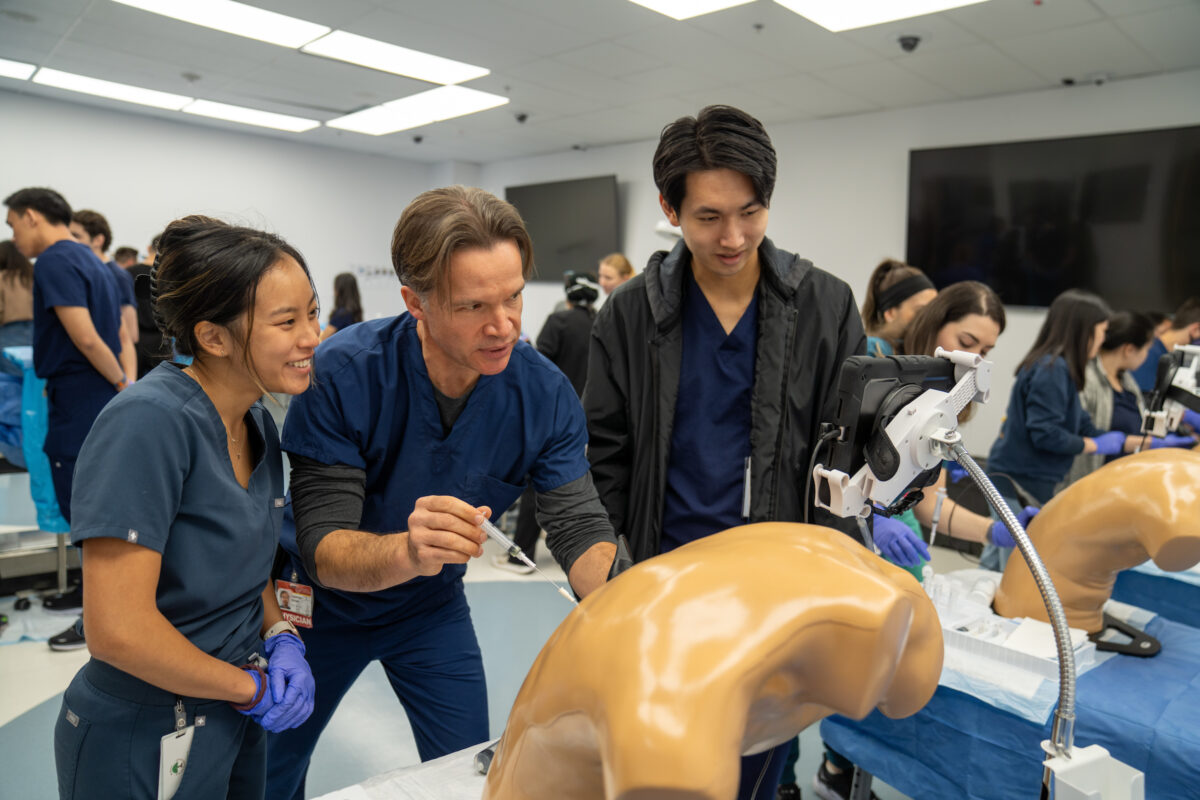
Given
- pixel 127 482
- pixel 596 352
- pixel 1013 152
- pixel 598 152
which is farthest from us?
pixel 598 152

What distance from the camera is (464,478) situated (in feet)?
4.42

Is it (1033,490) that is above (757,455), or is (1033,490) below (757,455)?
below

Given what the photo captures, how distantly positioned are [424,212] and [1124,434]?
3646 mm

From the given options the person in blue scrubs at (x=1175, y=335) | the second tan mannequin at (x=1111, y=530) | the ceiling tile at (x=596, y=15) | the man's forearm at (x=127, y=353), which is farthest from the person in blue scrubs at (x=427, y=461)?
the person in blue scrubs at (x=1175, y=335)

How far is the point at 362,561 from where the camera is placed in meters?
1.14

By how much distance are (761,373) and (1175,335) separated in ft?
14.3

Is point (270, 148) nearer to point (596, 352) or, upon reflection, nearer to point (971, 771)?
point (596, 352)

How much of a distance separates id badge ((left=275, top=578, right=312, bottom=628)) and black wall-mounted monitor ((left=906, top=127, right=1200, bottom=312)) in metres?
5.55

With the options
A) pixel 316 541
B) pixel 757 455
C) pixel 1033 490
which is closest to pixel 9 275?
pixel 316 541

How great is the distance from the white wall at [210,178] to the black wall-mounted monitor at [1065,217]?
5.32m

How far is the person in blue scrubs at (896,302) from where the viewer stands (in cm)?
256

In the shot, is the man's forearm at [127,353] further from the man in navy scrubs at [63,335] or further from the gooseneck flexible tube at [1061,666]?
the gooseneck flexible tube at [1061,666]

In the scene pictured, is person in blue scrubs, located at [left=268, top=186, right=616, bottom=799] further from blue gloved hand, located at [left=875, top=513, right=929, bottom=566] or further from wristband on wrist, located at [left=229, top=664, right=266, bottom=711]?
blue gloved hand, located at [left=875, top=513, right=929, bottom=566]

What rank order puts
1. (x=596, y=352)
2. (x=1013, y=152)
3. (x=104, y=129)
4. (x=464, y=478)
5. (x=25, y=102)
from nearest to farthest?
(x=464, y=478) → (x=596, y=352) → (x=1013, y=152) → (x=25, y=102) → (x=104, y=129)
